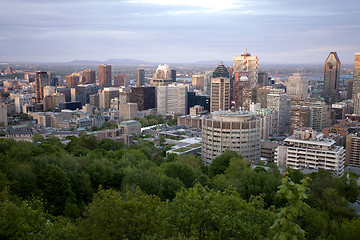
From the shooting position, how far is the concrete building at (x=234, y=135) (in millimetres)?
29609

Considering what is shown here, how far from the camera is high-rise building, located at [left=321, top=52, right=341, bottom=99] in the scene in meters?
97.2

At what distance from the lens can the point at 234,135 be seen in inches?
1168

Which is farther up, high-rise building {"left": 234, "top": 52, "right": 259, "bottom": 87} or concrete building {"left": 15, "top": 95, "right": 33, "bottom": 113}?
high-rise building {"left": 234, "top": 52, "right": 259, "bottom": 87}

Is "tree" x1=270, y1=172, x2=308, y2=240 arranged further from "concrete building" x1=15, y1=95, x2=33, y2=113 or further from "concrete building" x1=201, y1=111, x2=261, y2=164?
"concrete building" x1=15, y1=95, x2=33, y2=113

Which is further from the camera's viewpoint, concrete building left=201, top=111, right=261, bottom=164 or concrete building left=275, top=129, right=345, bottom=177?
concrete building left=201, top=111, right=261, bottom=164

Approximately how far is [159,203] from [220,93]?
50.6 m

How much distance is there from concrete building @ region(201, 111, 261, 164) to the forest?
14.0ft

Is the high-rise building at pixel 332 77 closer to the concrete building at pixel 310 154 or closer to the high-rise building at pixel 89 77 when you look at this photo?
the high-rise building at pixel 89 77

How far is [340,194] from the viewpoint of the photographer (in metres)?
18.3

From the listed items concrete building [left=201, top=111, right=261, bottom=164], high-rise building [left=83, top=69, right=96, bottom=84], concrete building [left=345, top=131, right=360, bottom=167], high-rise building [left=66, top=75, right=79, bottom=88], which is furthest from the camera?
high-rise building [left=83, top=69, right=96, bottom=84]

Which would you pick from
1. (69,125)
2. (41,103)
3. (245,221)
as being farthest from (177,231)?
(41,103)

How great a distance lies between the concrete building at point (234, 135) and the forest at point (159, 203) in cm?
428

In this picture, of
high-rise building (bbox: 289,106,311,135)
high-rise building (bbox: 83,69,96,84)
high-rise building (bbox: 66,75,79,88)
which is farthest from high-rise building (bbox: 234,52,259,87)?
high-rise building (bbox: 83,69,96,84)

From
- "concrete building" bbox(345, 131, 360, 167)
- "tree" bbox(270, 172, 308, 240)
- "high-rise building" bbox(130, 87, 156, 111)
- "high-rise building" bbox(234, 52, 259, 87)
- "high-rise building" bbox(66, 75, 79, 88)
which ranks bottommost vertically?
"concrete building" bbox(345, 131, 360, 167)
